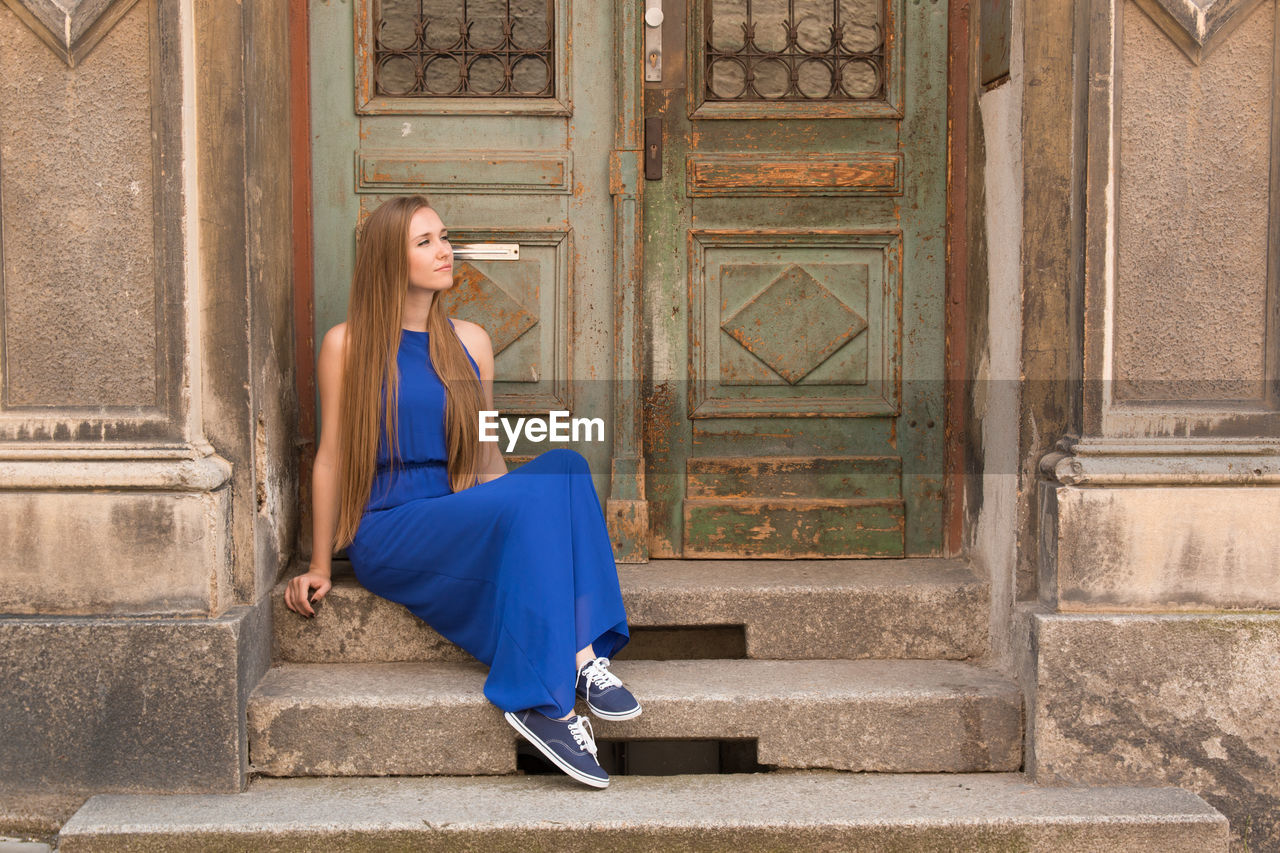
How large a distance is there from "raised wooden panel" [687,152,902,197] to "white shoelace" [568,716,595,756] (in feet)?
6.22

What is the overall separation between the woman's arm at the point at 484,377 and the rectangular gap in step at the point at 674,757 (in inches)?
42.9

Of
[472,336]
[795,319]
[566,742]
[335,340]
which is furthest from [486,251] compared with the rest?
[566,742]

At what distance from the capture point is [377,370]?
3199mm

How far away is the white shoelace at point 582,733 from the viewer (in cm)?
283

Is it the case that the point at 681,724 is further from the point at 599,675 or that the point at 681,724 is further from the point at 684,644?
the point at 684,644

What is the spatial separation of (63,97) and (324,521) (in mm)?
1380

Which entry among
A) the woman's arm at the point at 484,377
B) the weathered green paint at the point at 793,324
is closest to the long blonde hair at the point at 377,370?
the woman's arm at the point at 484,377

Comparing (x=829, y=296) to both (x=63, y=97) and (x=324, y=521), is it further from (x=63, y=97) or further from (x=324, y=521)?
(x=63, y=97)

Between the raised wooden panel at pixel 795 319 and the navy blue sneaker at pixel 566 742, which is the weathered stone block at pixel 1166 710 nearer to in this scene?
the raised wooden panel at pixel 795 319

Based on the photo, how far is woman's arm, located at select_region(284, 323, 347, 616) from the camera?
3.19m

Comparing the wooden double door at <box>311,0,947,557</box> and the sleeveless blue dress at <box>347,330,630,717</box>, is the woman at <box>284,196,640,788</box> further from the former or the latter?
the wooden double door at <box>311,0,947,557</box>

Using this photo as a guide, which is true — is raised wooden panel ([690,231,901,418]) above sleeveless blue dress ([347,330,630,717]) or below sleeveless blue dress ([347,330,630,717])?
above

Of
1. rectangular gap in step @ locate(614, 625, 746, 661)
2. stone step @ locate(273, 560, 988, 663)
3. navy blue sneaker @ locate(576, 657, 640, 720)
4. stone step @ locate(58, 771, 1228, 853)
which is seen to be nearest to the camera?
stone step @ locate(58, 771, 1228, 853)

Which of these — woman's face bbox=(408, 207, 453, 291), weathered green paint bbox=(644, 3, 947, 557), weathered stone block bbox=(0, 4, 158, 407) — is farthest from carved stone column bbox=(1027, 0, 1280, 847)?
weathered stone block bbox=(0, 4, 158, 407)
